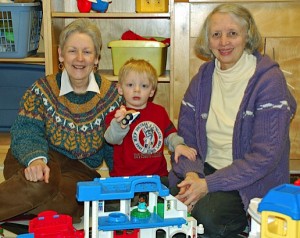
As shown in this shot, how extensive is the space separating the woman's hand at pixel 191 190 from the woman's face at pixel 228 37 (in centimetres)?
40

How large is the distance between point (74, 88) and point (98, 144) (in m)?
0.21

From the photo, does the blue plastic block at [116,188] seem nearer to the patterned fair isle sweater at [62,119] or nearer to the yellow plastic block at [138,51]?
the patterned fair isle sweater at [62,119]

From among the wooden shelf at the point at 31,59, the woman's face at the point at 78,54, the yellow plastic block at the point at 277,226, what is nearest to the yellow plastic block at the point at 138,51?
the wooden shelf at the point at 31,59

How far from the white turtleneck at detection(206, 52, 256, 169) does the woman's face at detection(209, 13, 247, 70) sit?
0.04 m

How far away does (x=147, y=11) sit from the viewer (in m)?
2.41

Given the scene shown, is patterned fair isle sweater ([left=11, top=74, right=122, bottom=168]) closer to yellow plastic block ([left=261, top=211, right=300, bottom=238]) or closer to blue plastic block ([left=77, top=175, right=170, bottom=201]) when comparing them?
blue plastic block ([left=77, top=175, right=170, bottom=201])

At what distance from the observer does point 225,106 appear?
73.0 inches

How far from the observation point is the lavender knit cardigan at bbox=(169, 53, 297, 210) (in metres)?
1.68

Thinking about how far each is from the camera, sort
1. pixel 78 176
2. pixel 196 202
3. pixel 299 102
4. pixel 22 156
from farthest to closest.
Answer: pixel 299 102, pixel 78 176, pixel 22 156, pixel 196 202

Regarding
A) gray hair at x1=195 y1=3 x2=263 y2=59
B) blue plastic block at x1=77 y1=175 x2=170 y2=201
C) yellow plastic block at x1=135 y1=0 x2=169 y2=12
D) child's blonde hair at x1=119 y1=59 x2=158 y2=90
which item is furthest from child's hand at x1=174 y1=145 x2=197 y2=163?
yellow plastic block at x1=135 y1=0 x2=169 y2=12

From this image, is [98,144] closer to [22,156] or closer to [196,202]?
[22,156]

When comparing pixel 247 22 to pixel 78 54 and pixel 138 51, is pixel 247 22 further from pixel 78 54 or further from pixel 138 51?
pixel 138 51

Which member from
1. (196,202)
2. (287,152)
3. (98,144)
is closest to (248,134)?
(287,152)

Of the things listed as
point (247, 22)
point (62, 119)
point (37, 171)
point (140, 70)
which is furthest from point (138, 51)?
point (37, 171)
